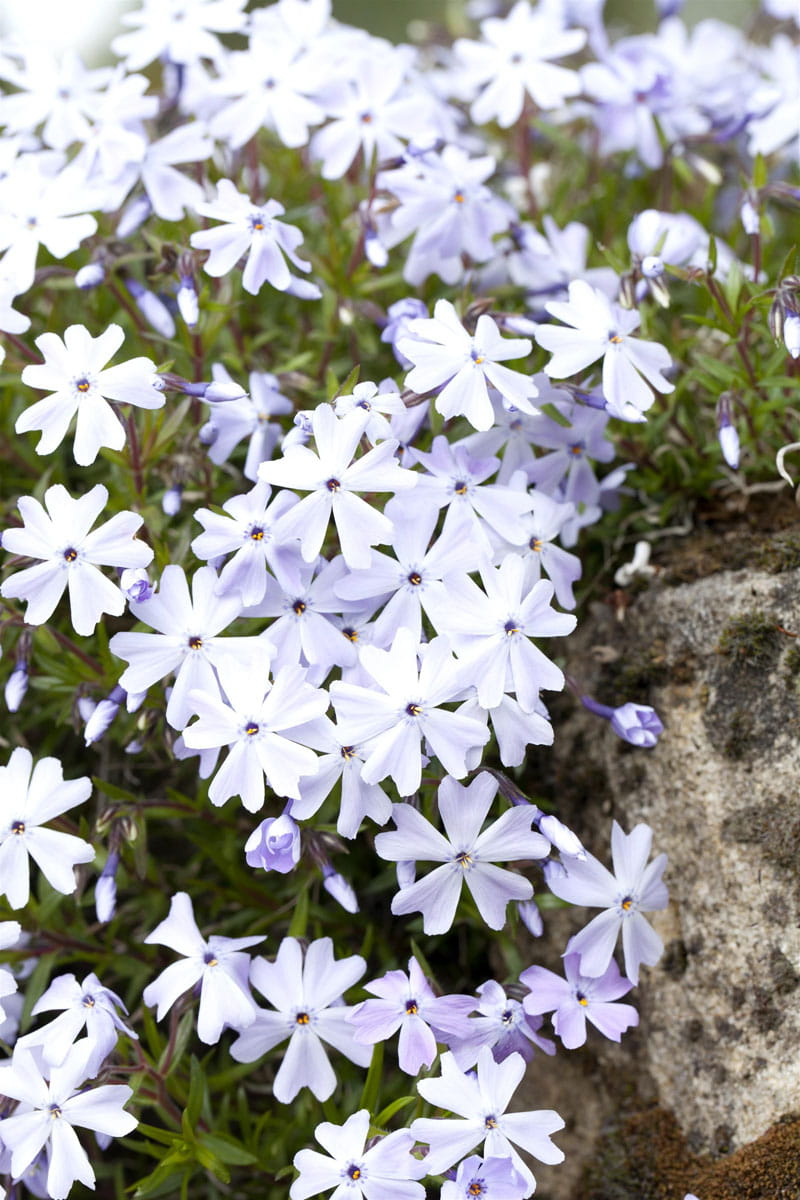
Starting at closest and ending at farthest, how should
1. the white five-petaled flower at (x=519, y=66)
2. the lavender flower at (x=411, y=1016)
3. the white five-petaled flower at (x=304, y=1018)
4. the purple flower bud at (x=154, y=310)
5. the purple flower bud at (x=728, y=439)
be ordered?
the lavender flower at (x=411, y=1016) < the white five-petaled flower at (x=304, y=1018) < the purple flower bud at (x=728, y=439) < the purple flower bud at (x=154, y=310) < the white five-petaled flower at (x=519, y=66)

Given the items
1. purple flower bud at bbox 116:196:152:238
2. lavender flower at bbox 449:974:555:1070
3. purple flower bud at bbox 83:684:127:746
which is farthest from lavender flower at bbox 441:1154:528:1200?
purple flower bud at bbox 116:196:152:238

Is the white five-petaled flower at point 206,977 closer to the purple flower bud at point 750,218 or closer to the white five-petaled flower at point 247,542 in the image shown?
the white five-petaled flower at point 247,542

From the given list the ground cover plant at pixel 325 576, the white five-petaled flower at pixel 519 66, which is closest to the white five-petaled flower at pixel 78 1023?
A: the ground cover plant at pixel 325 576

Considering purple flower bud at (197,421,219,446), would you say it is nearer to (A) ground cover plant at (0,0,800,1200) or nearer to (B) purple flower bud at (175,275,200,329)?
(A) ground cover plant at (0,0,800,1200)

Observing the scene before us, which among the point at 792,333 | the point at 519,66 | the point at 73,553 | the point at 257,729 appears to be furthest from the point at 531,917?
the point at 519,66

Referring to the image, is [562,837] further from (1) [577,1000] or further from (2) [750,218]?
(2) [750,218]
